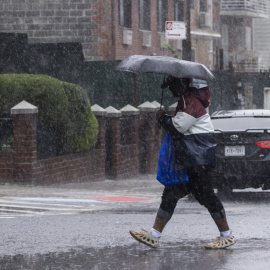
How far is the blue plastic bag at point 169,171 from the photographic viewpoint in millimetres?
8805

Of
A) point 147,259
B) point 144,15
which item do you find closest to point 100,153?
point 147,259

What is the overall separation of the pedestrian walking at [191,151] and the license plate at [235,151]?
214 inches

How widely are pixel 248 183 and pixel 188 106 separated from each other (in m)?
5.99

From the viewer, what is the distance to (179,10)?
36906mm

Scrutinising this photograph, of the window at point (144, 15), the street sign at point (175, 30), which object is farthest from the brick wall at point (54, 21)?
the street sign at point (175, 30)

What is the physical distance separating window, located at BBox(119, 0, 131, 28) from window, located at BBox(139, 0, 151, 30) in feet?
4.44

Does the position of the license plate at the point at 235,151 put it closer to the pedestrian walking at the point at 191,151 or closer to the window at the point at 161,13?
the pedestrian walking at the point at 191,151

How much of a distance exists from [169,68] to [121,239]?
2.04 metres

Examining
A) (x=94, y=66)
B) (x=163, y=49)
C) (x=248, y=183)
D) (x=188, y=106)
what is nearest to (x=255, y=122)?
(x=248, y=183)

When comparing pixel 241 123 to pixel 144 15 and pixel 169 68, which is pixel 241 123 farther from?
pixel 144 15

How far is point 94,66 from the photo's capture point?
26141mm

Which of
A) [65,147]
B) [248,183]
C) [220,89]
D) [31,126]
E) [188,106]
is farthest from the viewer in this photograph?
[220,89]

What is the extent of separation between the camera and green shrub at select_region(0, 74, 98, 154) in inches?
676

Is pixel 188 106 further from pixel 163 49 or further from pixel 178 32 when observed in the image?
pixel 163 49
